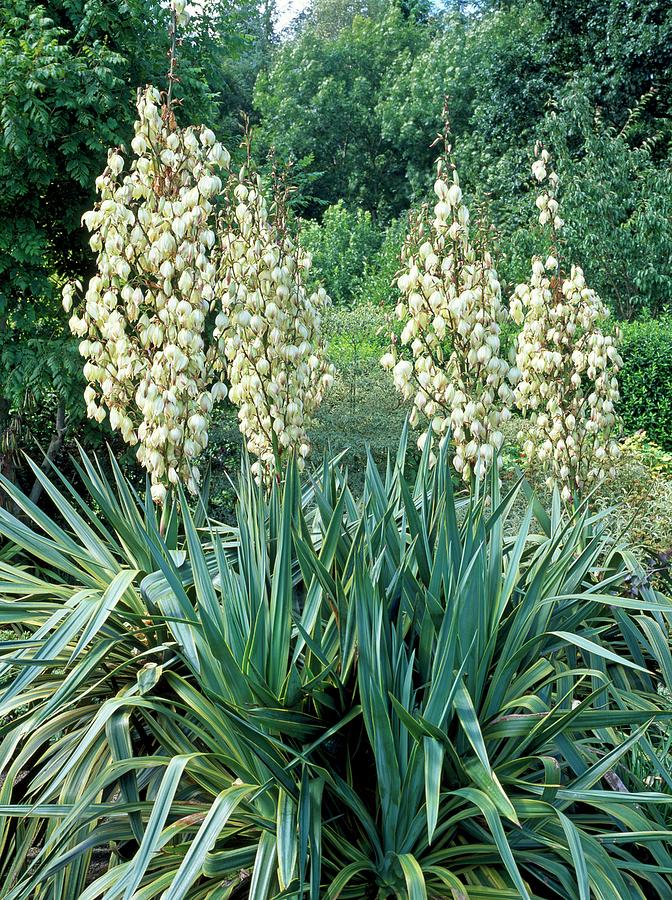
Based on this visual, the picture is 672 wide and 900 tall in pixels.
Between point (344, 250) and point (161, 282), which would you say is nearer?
point (161, 282)

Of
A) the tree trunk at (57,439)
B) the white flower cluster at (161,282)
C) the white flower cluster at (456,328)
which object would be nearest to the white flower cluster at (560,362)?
the white flower cluster at (456,328)

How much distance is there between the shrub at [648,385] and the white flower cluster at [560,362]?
413cm

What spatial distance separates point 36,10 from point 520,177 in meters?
10.7

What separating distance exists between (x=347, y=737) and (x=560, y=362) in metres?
2.80

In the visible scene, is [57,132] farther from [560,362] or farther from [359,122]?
[359,122]

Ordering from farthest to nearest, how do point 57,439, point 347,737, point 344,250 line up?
point 344,250, point 57,439, point 347,737

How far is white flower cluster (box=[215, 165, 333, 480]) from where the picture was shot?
4.11 metres

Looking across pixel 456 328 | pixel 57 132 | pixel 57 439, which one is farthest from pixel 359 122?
pixel 456 328

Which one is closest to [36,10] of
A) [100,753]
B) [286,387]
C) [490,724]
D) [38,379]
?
[38,379]

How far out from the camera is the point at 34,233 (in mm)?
5270

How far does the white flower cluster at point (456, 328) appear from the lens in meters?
3.64

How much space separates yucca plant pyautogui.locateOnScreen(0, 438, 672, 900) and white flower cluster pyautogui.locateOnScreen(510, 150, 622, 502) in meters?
2.00

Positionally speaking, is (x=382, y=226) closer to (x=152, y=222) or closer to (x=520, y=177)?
(x=520, y=177)

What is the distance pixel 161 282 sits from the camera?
3.79 m
